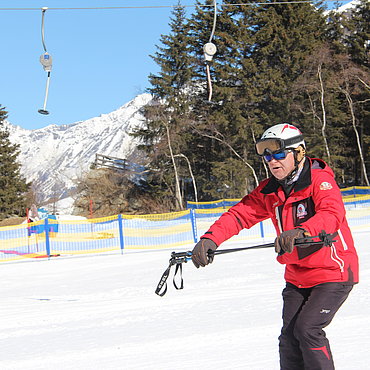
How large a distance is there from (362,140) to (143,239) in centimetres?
2582

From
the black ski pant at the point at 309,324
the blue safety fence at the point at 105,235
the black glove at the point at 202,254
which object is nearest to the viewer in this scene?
the black ski pant at the point at 309,324

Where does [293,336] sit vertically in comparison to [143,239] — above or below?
below

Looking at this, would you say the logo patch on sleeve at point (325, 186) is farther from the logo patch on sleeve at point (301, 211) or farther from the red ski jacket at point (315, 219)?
the logo patch on sleeve at point (301, 211)

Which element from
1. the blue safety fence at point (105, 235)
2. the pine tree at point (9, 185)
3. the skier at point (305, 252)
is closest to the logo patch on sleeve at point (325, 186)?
the skier at point (305, 252)

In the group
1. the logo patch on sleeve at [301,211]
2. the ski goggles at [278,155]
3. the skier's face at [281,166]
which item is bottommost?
the logo patch on sleeve at [301,211]

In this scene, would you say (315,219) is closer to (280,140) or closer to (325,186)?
(325,186)

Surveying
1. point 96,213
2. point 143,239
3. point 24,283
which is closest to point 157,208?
point 96,213

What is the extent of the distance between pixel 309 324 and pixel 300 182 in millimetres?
809

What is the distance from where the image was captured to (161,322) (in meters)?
6.01

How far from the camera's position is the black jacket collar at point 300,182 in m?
2.92

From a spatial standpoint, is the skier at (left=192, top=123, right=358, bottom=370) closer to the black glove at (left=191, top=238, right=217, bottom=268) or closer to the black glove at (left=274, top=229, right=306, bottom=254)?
the black glove at (left=191, top=238, right=217, bottom=268)

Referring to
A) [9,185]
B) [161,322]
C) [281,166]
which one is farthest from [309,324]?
[9,185]

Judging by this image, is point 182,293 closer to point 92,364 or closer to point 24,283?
point 92,364

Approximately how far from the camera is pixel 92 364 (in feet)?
14.9
